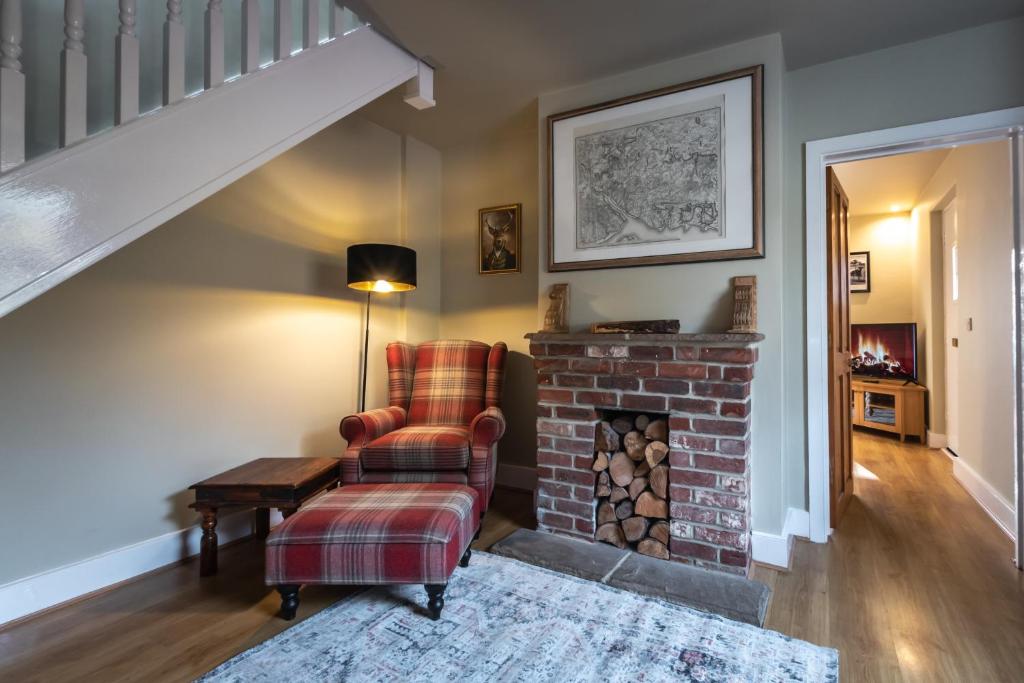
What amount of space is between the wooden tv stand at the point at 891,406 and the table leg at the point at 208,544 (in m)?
5.76

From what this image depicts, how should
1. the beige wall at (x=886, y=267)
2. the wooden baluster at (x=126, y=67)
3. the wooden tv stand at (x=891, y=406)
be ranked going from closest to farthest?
1. the wooden baluster at (x=126, y=67)
2. the wooden tv stand at (x=891, y=406)
3. the beige wall at (x=886, y=267)

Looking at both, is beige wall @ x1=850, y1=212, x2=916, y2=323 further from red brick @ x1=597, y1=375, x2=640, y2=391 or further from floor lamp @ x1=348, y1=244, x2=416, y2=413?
floor lamp @ x1=348, y1=244, x2=416, y2=413

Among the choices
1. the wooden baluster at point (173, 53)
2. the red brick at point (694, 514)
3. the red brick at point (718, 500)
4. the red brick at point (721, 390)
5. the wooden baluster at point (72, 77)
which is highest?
the wooden baluster at point (173, 53)

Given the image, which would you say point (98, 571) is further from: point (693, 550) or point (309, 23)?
point (693, 550)

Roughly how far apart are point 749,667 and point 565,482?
111 centimetres

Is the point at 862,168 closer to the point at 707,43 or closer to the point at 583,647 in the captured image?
the point at 707,43

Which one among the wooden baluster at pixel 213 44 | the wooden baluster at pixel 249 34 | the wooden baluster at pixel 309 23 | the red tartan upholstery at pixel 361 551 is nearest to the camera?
the wooden baluster at pixel 213 44

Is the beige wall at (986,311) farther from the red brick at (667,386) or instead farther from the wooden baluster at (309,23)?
the wooden baluster at (309,23)

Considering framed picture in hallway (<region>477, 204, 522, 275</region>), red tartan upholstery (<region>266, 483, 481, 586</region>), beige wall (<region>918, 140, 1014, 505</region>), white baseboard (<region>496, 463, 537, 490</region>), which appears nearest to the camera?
red tartan upholstery (<region>266, 483, 481, 586</region>)

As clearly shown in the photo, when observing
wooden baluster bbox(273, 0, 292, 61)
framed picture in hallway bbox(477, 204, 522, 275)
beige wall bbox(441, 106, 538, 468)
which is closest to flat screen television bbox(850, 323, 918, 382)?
beige wall bbox(441, 106, 538, 468)

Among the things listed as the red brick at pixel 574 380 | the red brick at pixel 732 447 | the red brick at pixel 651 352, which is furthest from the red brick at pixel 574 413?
the red brick at pixel 732 447

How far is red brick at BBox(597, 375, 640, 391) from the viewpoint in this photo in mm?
2293

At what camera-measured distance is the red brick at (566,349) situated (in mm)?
2422

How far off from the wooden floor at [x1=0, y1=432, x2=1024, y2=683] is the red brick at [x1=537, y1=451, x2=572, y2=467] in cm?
43
